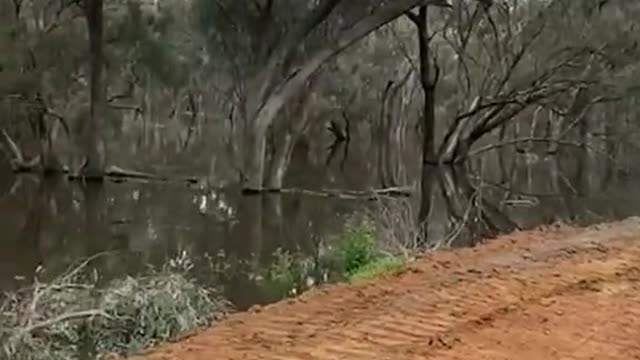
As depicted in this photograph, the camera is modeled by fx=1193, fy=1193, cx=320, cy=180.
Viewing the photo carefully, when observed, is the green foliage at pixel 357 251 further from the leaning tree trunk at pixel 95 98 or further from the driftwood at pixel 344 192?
the leaning tree trunk at pixel 95 98

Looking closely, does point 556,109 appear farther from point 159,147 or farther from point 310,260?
point 310,260

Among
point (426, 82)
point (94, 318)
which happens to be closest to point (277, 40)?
point (426, 82)

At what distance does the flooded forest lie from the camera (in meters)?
21.9

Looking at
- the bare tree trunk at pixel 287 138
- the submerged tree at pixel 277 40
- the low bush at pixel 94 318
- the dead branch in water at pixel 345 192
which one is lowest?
the low bush at pixel 94 318

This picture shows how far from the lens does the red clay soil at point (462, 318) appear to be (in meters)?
7.16

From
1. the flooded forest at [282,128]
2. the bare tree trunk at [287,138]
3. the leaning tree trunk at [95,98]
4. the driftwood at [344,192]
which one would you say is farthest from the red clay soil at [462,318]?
the leaning tree trunk at [95,98]

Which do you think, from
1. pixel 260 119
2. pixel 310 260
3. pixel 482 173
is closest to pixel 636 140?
pixel 482 173

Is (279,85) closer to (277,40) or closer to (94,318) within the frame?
(277,40)

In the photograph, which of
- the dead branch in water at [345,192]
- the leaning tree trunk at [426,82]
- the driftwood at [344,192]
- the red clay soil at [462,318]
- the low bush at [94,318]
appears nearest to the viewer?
the red clay soil at [462,318]

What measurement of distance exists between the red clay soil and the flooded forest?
546 centimetres

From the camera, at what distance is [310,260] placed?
16.8m

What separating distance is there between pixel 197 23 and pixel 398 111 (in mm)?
27450

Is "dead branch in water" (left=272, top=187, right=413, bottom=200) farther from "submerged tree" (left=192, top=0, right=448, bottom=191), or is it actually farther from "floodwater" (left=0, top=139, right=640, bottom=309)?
"submerged tree" (left=192, top=0, right=448, bottom=191)

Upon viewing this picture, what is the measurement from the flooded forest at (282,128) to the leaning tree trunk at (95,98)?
0.22ft
